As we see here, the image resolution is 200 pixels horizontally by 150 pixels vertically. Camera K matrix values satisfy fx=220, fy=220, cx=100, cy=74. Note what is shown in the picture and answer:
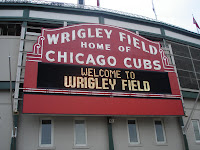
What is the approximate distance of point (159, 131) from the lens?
44.3 ft

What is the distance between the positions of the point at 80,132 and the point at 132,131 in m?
3.11

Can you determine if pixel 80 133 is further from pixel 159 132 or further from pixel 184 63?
pixel 184 63

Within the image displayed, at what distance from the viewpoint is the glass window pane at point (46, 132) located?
11336mm

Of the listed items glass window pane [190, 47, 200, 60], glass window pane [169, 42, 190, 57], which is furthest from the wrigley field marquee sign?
glass window pane [190, 47, 200, 60]

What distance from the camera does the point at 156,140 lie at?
13.0 meters

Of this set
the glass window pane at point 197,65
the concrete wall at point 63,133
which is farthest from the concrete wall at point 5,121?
the glass window pane at point 197,65

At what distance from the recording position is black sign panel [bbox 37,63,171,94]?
1127 centimetres

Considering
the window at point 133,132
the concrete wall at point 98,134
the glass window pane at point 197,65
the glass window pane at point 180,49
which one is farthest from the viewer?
the glass window pane at point 197,65

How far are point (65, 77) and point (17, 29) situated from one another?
18.1ft

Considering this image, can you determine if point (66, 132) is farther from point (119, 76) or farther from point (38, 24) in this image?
point (38, 24)

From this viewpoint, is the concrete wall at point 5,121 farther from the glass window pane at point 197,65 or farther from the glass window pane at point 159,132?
the glass window pane at point 197,65

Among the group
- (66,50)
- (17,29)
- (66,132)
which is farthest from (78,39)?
(66,132)

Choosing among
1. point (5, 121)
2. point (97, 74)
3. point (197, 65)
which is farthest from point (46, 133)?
point (197, 65)

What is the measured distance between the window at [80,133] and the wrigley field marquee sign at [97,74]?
140 cm
